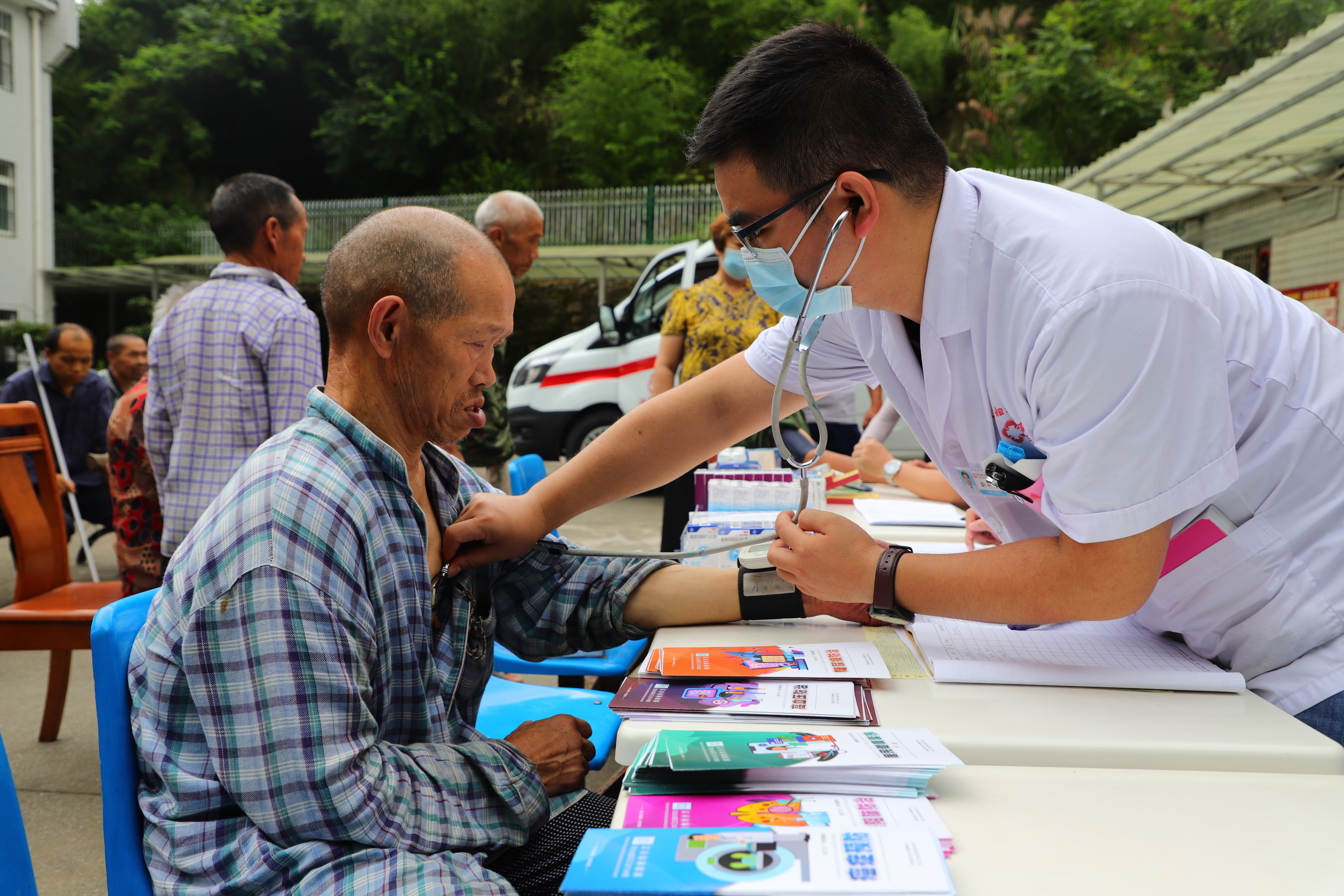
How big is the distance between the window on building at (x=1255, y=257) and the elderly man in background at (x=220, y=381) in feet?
29.6

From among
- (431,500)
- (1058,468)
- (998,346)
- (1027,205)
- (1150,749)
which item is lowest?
(1150,749)

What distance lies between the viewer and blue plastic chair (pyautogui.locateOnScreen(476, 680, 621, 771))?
194 cm

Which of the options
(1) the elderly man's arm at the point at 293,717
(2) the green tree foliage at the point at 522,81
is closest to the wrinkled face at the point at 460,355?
(1) the elderly man's arm at the point at 293,717

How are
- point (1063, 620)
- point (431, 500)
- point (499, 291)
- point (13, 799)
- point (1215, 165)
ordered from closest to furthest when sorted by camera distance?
point (13, 799) < point (1063, 620) < point (499, 291) < point (431, 500) < point (1215, 165)

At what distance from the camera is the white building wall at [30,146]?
56.3ft

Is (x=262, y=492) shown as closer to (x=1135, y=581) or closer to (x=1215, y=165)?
(x=1135, y=581)

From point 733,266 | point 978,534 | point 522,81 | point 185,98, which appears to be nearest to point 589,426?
point 733,266

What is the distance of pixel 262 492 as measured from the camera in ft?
3.58

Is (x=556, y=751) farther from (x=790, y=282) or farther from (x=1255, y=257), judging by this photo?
(x=1255, y=257)

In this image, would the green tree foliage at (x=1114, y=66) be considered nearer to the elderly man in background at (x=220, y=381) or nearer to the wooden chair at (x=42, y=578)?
the elderly man in background at (x=220, y=381)

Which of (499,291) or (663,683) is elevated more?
(499,291)

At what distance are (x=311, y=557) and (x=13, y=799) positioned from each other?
415 millimetres

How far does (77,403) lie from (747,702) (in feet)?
18.9

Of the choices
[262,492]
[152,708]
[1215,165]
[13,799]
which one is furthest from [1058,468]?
[1215,165]
